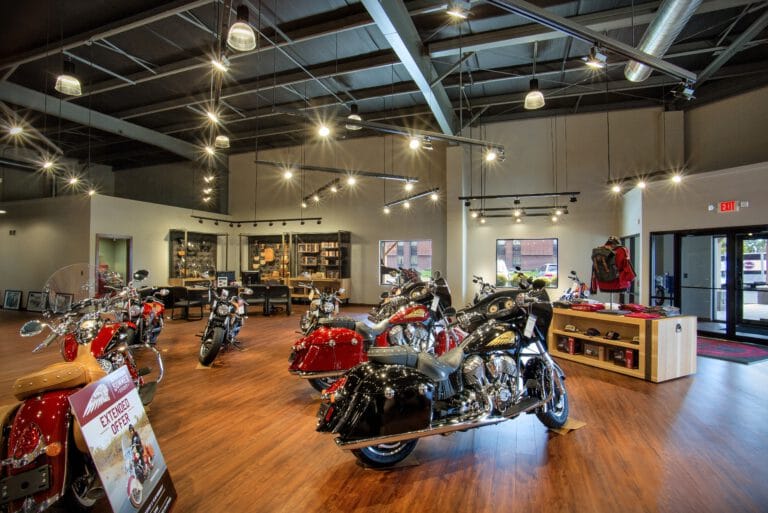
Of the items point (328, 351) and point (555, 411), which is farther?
point (328, 351)

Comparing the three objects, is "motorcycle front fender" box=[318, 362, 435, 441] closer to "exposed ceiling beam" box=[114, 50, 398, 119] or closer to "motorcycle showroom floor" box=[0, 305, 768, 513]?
"motorcycle showroom floor" box=[0, 305, 768, 513]

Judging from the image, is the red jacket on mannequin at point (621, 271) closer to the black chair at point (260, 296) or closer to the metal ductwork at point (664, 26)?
the metal ductwork at point (664, 26)

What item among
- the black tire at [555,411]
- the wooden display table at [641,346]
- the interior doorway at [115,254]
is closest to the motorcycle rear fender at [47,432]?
the black tire at [555,411]

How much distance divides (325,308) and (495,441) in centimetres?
304

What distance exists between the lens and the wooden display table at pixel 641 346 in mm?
4262

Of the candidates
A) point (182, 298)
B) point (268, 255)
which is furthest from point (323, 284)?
point (182, 298)

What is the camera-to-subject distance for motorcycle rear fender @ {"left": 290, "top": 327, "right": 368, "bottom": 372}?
11.2ft

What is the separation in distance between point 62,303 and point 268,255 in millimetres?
9701

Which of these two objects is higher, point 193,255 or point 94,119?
point 94,119

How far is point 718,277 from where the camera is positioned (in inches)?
297

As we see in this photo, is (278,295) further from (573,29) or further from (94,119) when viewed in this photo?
(573,29)

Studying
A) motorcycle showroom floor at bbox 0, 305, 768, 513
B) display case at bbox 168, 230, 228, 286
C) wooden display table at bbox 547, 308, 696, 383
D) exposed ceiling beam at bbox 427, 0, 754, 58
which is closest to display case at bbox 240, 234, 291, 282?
display case at bbox 168, 230, 228, 286

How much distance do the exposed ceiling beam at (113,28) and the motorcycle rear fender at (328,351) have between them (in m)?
4.83

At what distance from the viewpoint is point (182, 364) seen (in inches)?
195
